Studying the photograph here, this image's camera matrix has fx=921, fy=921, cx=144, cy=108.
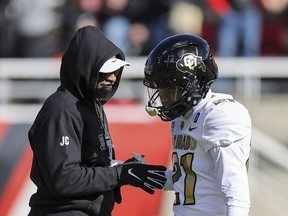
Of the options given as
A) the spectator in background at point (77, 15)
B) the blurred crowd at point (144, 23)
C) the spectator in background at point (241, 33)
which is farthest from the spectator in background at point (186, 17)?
the spectator in background at point (77, 15)

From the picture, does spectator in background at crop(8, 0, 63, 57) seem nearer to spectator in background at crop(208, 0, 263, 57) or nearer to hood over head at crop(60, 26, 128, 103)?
spectator in background at crop(208, 0, 263, 57)

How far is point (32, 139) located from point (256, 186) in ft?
13.4

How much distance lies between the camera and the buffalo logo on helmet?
4621 mm

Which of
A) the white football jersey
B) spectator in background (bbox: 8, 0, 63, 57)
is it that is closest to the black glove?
the white football jersey

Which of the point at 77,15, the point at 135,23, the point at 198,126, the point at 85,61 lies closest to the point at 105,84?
the point at 85,61

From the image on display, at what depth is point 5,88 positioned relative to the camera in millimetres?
8883

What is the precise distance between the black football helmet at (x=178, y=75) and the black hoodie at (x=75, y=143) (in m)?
0.37

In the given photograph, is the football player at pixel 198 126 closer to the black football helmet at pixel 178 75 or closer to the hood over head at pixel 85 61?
the black football helmet at pixel 178 75

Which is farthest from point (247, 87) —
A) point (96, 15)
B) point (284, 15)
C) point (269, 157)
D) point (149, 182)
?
point (149, 182)

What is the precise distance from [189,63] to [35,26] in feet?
18.5

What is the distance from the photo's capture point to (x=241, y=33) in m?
9.42

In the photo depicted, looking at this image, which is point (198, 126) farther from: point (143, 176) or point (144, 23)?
point (144, 23)

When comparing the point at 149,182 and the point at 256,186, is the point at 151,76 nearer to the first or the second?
the point at 149,182

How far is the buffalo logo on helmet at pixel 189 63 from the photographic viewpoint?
15.2ft
